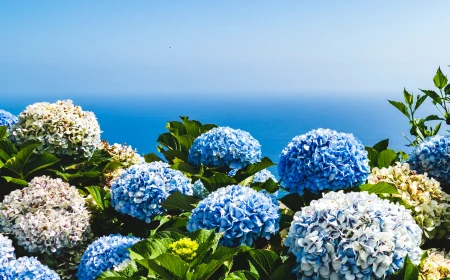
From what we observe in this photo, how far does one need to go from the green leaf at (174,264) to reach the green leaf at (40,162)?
2616 millimetres

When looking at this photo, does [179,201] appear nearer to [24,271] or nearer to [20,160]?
[24,271]

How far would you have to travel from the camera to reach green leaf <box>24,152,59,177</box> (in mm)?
4754

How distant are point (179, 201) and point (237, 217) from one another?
0.82 metres

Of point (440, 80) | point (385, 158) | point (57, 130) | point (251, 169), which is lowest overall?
point (251, 169)

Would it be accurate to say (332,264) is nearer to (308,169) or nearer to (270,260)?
(270,260)

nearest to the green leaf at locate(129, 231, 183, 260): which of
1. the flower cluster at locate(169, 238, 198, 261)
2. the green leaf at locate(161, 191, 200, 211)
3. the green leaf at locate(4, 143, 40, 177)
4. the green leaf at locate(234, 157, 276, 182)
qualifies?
the flower cluster at locate(169, 238, 198, 261)

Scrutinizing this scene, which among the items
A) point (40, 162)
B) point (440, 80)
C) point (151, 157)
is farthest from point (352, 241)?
point (40, 162)

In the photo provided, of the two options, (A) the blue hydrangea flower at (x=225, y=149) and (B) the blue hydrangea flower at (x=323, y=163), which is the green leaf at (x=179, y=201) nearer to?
(A) the blue hydrangea flower at (x=225, y=149)

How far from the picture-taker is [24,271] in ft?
11.5

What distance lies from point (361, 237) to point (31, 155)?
11.3ft

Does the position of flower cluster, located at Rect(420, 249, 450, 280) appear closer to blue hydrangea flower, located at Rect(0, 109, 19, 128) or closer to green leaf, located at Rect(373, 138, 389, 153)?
green leaf, located at Rect(373, 138, 389, 153)

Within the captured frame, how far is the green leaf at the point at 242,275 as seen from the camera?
2703 mm

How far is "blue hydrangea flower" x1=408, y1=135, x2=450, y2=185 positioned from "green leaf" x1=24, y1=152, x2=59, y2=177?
323 centimetres

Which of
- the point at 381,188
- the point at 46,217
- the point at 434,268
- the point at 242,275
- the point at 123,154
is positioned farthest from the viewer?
the point at 123,154
